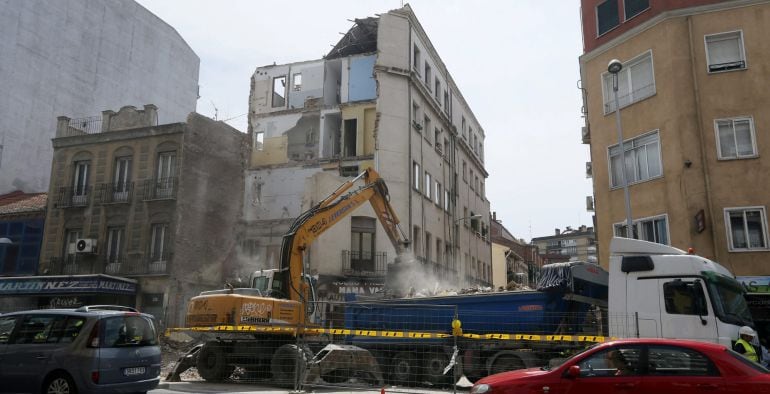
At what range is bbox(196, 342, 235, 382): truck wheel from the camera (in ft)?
46.5

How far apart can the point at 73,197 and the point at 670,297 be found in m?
27.0

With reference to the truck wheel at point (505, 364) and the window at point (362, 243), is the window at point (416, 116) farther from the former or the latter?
the truck wheel at point (505, 364)

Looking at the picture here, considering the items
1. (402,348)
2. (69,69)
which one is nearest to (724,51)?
(402,348)

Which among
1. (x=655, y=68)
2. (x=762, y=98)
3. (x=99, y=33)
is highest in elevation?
(x=99, y=33)

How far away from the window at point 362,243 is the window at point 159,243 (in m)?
8.70

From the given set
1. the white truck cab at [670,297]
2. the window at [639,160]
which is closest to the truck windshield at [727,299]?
the white truck cab at [670,297]

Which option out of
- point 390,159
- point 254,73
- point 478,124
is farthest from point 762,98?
point 478,124

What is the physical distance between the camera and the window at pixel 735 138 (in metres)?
17.5

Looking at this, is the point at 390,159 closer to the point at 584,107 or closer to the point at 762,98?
the point at 584,107

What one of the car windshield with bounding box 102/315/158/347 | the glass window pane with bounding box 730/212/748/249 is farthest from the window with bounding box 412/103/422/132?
the car windshield with bounding box 102/315/158/347

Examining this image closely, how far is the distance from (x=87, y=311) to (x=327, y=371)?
503 centimetres

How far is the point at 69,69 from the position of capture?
3788 centimetres

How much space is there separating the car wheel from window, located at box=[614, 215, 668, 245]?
15.6m

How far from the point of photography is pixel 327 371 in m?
12.6
